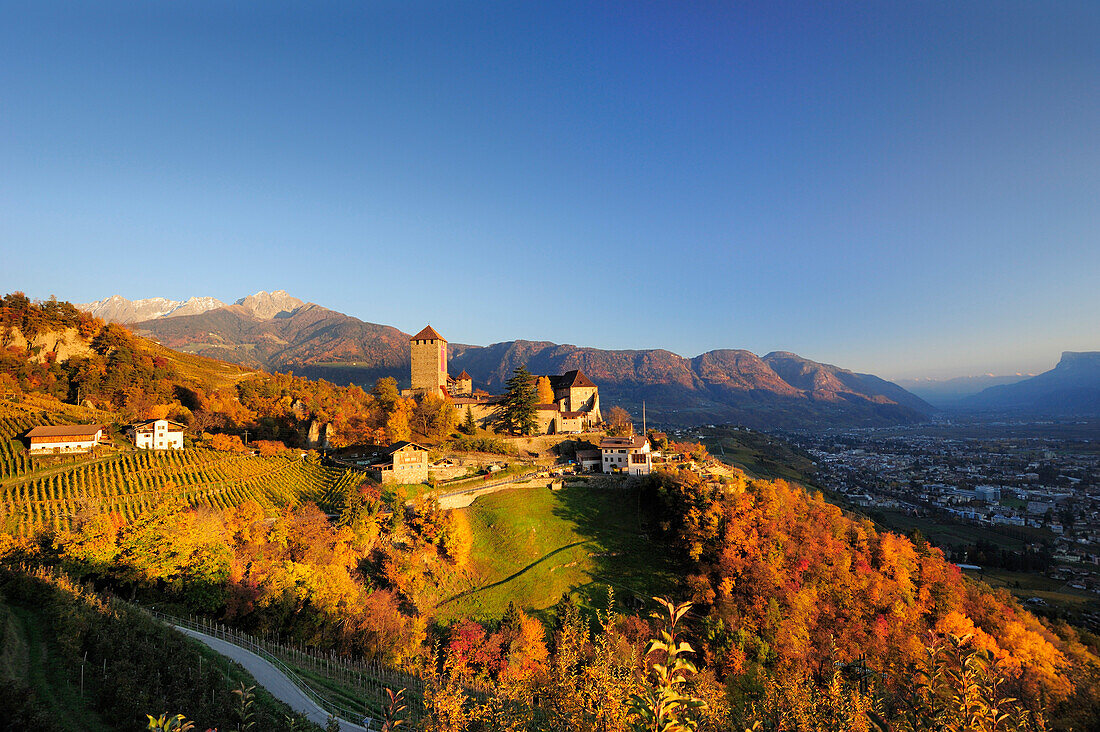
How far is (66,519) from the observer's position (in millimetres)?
Result: 23938

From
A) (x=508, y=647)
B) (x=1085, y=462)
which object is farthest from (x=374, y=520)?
(x=1085, y=462)

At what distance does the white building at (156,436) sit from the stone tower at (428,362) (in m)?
22.3

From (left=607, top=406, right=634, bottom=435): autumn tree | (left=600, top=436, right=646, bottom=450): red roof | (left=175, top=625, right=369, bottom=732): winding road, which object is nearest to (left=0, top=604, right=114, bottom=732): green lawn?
(left=175, top=625, right=369, bottom=732): winding road

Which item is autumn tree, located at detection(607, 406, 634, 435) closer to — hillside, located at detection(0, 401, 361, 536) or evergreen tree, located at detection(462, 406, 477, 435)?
evergreen tree, located at detection(462, 406, 477, 435)

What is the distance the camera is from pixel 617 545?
33.7 meters

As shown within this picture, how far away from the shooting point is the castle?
5134 cm

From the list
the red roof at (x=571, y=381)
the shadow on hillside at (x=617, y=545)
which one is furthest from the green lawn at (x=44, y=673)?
the red roof at (x=571, y=381)

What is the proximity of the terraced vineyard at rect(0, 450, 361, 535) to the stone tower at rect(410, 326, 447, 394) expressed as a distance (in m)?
16.7

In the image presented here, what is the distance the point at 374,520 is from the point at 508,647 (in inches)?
461

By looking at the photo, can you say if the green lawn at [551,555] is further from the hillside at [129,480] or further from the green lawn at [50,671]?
the green lawn at [50,671]

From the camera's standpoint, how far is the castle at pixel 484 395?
168 feet

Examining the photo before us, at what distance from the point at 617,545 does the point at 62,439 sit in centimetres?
3893

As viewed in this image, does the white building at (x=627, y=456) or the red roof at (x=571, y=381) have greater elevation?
the red roof at (x=571, y=381)

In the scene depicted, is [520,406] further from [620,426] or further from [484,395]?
[620,426]
